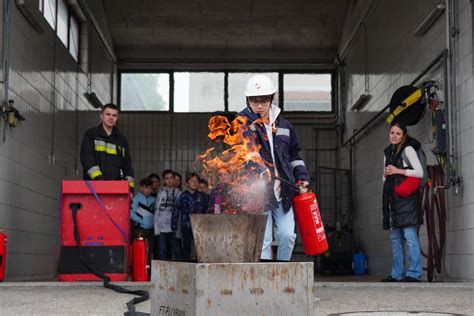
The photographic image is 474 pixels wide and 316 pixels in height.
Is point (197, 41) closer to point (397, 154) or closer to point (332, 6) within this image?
point (332, 6)

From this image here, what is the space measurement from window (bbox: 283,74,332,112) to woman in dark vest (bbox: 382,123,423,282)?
27.6 ft

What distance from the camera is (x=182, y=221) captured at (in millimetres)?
10398

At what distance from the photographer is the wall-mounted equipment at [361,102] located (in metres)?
13.3

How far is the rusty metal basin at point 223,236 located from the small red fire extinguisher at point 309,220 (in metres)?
1.39

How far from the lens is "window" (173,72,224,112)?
1641 cm

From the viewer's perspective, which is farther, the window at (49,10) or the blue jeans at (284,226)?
the window at (49,10)

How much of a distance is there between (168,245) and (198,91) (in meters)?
6.44

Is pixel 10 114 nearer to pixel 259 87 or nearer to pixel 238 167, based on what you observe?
pixel 259 87

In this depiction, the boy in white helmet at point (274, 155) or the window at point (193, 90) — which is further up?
the window at point (193, 90)

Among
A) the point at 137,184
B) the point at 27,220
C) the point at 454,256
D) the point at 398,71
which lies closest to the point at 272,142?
the point at 454,256

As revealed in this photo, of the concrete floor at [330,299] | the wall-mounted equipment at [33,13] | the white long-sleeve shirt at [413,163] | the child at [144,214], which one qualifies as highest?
the wall-mounted equipment at [33,13]

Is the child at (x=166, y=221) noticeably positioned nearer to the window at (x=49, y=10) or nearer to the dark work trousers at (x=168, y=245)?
the dark work trousers at (x=168, y=245)

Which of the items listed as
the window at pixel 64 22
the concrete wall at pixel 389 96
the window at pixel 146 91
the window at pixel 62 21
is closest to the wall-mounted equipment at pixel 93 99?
the window at pixel 64 22

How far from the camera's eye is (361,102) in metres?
13.7
